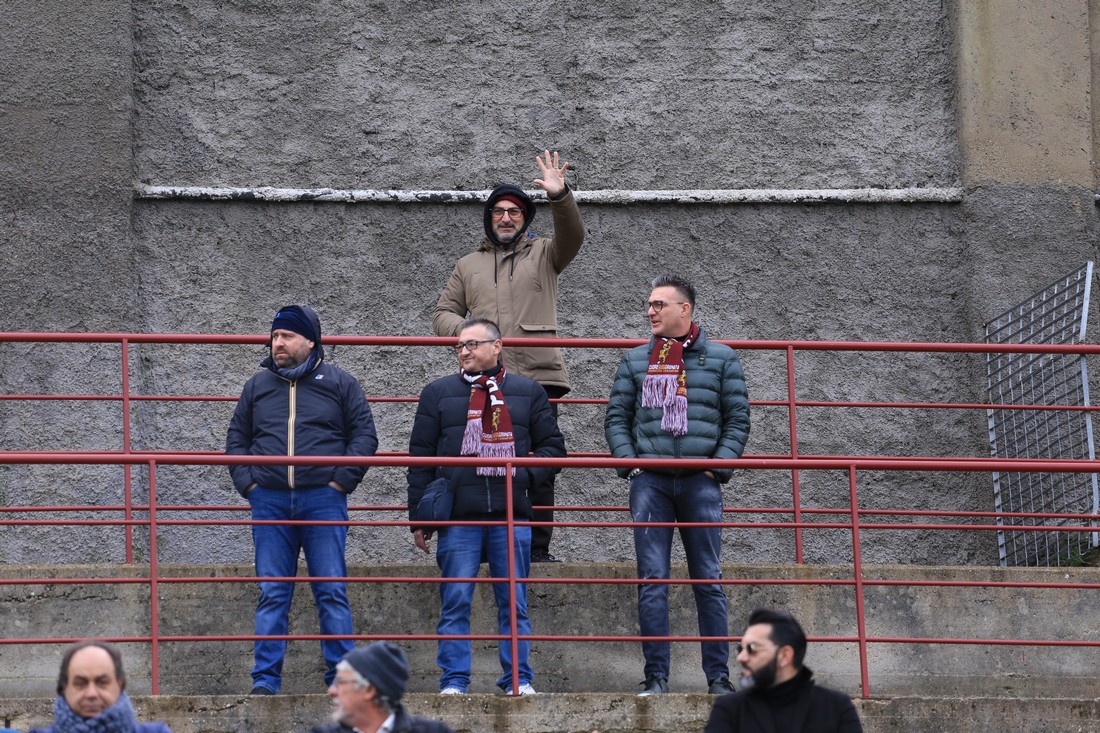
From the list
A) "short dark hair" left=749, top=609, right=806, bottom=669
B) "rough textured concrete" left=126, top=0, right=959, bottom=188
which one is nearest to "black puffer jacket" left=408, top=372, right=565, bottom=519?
"short dark hair" left=749, top=609, right=806, bottom=669

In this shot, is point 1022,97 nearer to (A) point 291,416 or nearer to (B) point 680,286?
(B) point 680,286

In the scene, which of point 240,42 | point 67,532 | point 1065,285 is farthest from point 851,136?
point 67,532

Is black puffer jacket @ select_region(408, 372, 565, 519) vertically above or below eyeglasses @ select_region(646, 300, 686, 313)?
below

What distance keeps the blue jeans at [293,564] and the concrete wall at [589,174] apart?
322 cm

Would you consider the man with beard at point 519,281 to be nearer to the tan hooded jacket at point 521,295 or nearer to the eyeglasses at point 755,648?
the tan hooded jacket at point 521,295

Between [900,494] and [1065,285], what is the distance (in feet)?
5.69

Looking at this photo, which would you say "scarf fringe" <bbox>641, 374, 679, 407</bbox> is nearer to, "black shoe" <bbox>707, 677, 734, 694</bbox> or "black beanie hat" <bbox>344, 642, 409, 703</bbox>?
"black shoe" <bbox>707, 677, 734, 694</bbox>

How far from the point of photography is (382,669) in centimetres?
554

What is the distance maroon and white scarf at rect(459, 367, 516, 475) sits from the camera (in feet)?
27.2

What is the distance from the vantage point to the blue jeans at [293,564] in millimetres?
7852

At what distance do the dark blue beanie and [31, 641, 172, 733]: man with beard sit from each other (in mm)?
2763

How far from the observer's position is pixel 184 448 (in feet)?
37.6

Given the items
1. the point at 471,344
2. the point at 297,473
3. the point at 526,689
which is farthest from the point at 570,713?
the point at 471,344

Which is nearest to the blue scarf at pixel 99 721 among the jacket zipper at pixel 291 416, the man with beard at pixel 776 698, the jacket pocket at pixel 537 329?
the man with beard at pixel 776 698
